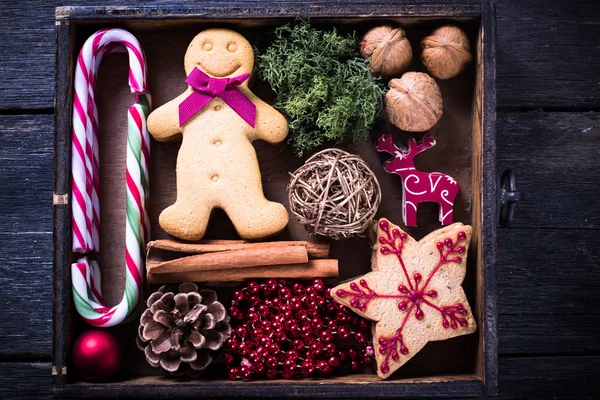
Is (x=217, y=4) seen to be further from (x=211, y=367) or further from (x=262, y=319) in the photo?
(x=211, y=367)

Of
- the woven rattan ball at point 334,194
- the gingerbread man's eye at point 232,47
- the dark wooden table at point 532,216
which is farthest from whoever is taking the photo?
the dark wooden table at point 532,216

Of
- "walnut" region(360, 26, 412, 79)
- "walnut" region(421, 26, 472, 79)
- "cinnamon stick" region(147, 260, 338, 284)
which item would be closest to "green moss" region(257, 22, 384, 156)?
"walnut" region(360, 26, 412, 79)

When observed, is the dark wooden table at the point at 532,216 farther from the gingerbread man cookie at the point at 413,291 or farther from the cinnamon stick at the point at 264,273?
the cinnamon stick at the point at 264,273

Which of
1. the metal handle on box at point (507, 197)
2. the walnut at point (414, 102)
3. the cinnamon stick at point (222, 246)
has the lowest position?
the cinnamon stick at point (222, 246)

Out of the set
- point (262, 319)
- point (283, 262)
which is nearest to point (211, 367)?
point (262, 319)

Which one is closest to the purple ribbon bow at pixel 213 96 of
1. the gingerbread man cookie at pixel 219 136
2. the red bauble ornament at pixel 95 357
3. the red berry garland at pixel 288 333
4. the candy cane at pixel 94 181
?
the gingerbread man cookie at pixel 219 136

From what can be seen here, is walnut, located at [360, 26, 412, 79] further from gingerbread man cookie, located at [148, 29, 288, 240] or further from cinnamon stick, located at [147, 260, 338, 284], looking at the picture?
cinnamon stick, located at [147, 260, 338, 284]

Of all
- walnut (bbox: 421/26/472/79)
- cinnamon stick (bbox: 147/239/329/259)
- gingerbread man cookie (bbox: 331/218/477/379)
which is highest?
walnut (bbox: 421/26/472/79)
